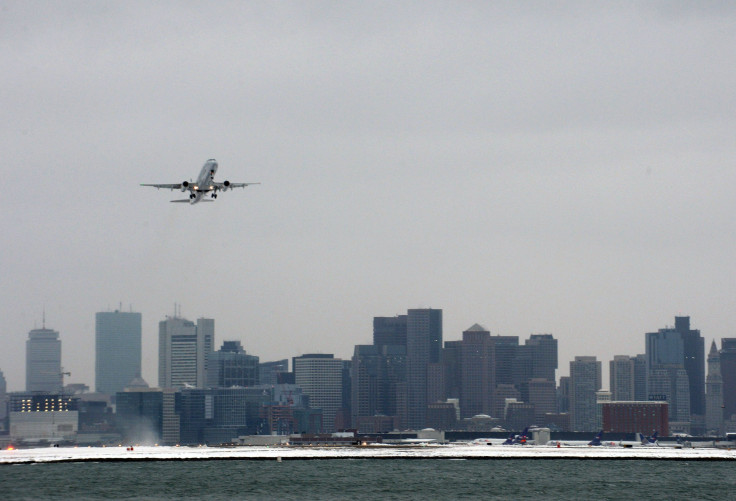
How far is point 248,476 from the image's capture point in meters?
187

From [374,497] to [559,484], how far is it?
37.3 meters

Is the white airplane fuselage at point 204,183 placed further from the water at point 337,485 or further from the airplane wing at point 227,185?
the water at point 337,485

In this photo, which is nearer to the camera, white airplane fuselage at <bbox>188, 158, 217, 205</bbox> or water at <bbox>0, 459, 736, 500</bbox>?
water at <bbox>0, 459, 736, 500</bbox>

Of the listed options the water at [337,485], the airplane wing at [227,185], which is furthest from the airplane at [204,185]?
the water at [337,485]

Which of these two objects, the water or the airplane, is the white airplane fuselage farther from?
the water

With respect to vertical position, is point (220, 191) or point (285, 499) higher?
point (220, 191)

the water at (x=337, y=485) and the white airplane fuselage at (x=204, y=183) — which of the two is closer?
the water at (x=337, y=485)

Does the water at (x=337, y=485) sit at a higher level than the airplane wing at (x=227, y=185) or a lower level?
lower

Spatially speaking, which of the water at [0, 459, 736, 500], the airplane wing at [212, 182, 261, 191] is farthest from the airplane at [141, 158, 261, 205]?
the water at [0, 459, 736, 500]

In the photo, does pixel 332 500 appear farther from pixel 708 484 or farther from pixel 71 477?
pixel 708 484

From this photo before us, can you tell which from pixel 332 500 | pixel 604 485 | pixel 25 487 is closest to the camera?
pixel 332 500

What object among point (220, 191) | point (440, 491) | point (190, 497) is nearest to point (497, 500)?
point (440, 491)

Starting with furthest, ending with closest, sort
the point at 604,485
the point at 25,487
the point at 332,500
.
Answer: the point at 604,485, the point at 25,487, the point at 332,500

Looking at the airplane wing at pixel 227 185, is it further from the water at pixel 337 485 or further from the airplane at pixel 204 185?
the water at pixel 337 485
